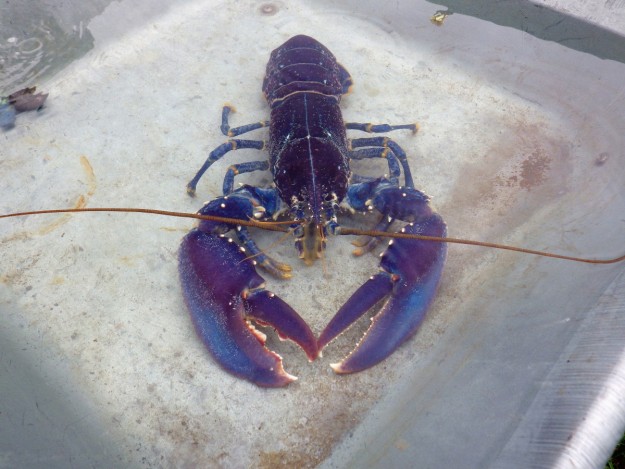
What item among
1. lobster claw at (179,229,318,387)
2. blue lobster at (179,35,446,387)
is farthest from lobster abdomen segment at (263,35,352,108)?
lobster claw at (179,229,318,387)

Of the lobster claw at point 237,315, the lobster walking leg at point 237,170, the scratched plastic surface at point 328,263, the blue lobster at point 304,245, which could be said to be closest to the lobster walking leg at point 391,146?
the blue lobster at point 304,245

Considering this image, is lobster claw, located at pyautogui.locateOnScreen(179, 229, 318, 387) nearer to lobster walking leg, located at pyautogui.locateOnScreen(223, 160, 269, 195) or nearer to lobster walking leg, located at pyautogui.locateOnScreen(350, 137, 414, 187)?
lobster walking leg, located at pyautogui.locateOnScreen(223, 160, 269, 195)

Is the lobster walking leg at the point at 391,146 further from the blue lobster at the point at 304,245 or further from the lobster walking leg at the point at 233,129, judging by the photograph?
the lobster walking leg at the point at 233,129

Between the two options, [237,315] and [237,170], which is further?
[237,170]

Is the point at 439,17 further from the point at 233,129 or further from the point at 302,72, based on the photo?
the point at 233,129

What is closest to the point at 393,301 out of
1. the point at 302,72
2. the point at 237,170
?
the point at 237,170

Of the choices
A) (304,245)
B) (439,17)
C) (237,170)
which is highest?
(439,17)

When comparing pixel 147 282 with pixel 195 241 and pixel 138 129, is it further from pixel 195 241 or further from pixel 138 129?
pixel 138 129

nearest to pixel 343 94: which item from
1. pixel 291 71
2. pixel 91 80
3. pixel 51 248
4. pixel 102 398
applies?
pixel 291 71
